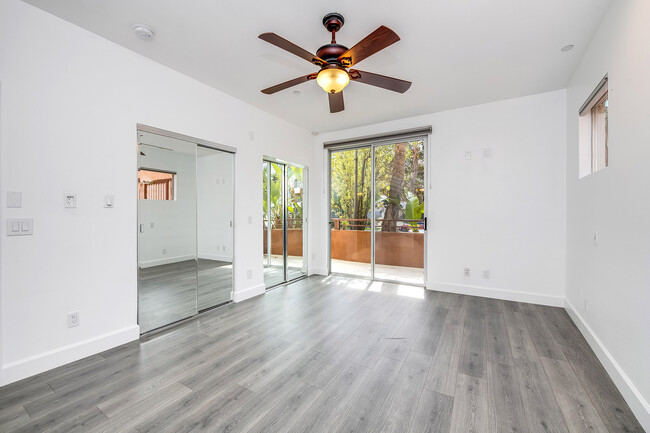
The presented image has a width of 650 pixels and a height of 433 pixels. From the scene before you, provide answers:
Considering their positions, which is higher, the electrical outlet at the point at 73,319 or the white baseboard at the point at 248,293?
the electrical outlet at the point at 73,319

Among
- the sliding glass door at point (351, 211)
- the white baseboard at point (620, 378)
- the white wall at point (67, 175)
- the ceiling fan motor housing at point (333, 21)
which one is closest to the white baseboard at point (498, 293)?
the white baseboard at point (620, 378)

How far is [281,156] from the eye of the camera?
182 inches

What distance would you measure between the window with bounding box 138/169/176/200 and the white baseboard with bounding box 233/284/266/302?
1.59 metres

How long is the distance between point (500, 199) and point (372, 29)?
306cm

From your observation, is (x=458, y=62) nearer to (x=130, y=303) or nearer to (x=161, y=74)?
(x=161, y=74)

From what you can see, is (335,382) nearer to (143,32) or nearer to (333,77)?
(333,77)

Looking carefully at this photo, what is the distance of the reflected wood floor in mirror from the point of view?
2869 mm

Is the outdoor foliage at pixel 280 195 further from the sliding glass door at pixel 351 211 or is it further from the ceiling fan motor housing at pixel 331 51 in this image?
the ceiling fan motor housing at pixel 331 51

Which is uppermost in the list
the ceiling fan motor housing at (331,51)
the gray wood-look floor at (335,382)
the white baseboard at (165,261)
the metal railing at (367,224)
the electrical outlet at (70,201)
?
the ceiling fan motor housing at (331,51)

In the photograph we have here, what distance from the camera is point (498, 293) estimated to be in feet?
12.9

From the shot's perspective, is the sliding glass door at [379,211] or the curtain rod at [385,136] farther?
the sliding glass door at [379,211]

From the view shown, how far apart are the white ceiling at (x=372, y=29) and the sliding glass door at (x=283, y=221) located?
152cm

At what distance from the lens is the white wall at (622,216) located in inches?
64.8

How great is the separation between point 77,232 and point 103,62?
5.23ft
